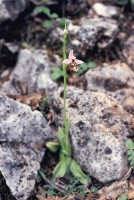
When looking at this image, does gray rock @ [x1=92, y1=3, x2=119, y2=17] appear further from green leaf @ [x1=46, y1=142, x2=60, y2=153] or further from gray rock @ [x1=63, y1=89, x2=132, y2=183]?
green leaf @ [x1=46, y1=142, x2=60, y2=153]

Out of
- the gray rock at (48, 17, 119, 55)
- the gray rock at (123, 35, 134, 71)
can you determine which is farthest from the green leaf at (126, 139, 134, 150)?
the gray rock at (48, 17, 119, 55)

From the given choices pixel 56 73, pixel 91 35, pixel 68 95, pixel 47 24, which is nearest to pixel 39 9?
pixel 47 24

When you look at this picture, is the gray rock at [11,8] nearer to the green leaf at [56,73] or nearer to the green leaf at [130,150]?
the green leaf at [56,73]

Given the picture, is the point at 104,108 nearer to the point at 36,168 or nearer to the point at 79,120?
the point at 79,120

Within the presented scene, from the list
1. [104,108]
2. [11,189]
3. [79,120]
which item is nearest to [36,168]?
[11,189]

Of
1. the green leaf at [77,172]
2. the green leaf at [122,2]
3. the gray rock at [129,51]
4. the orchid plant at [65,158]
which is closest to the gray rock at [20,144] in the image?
the orchid plant at [65,158]

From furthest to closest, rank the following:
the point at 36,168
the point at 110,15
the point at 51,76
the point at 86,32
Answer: the point at 110,15, the point at 86,32, the point at 51,76, the point at 36,168
